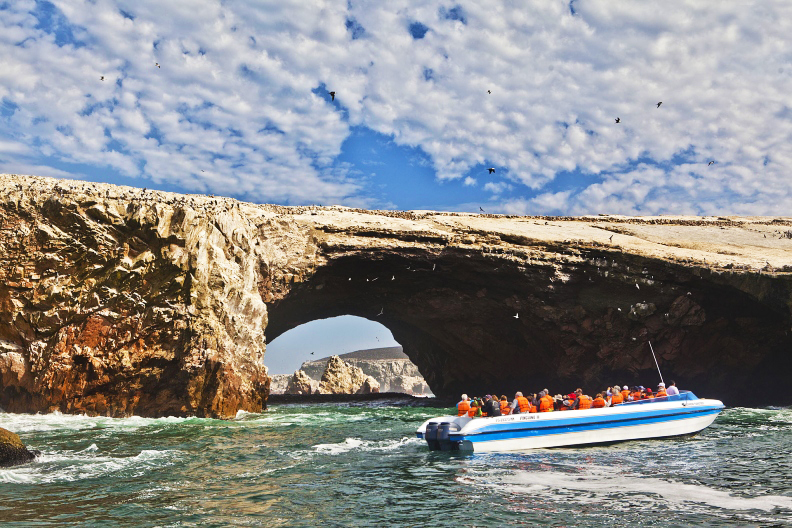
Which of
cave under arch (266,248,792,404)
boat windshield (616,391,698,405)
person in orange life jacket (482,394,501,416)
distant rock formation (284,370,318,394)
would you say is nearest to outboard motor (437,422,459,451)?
person in orange life jacket (482,394,501,416)

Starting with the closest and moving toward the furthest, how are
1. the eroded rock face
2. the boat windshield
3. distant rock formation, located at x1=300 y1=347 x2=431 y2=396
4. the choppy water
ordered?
the choppy water → the boat windshield → the eroded rock face → distant rock formation, located at x1=300 y1=347 x2=431 y2=396

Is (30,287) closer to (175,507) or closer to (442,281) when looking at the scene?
(175,507)

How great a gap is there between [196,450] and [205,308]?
968cm

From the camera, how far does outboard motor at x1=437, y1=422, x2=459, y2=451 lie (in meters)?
19.1

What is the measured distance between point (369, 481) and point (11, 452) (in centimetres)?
872

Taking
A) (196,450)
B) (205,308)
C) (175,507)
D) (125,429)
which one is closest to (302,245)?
(205,308)

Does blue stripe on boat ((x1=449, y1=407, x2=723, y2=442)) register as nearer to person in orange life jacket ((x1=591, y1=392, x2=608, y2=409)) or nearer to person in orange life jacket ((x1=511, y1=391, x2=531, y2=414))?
person in orange life jacket ((x1=591, y1=392, x2=608, y2=409))

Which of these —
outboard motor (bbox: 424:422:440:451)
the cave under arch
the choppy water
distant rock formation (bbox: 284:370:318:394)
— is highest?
the cave under arch

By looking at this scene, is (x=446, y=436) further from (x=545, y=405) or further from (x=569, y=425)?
(x=569, y=425)

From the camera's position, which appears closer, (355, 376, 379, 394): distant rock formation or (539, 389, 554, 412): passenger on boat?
(539, 389, 554, 412): passenger on boat

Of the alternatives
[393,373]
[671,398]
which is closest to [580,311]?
[671,398]

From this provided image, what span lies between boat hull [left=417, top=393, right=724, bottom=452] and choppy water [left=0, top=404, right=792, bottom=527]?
544mm

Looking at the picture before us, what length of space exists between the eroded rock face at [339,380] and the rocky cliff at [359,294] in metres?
17.5

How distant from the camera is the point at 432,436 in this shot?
19297mm
